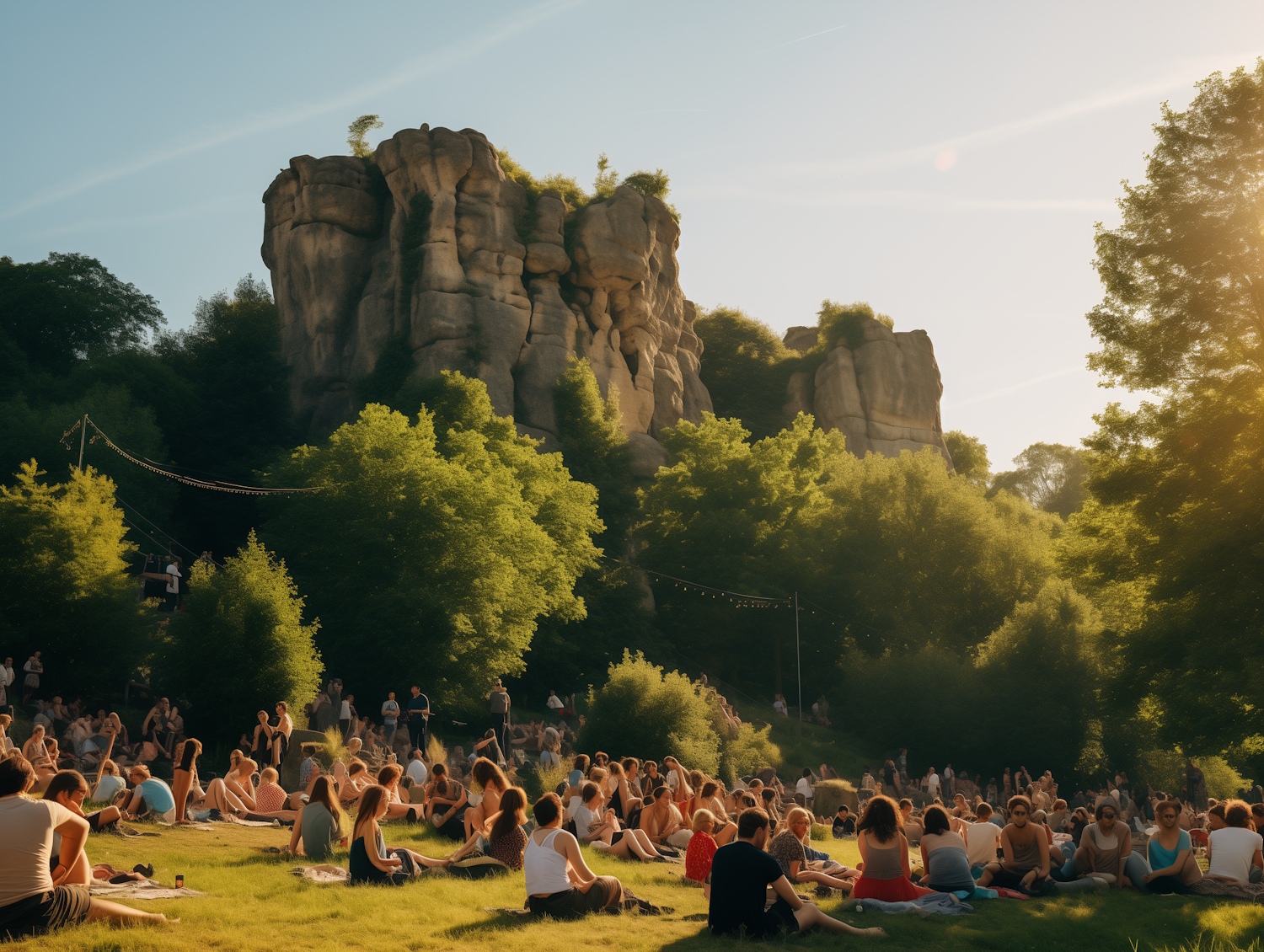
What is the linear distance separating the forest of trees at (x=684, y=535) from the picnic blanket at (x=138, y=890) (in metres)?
17.0

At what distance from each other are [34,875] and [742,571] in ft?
135

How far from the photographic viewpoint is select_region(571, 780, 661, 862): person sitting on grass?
13.4 m

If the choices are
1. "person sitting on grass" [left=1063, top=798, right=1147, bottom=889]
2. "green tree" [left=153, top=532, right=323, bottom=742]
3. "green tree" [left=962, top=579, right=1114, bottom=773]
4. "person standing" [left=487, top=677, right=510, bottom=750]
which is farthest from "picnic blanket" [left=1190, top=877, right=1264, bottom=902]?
"green tree" [left=962, top=579, right=1114, bottom=773]

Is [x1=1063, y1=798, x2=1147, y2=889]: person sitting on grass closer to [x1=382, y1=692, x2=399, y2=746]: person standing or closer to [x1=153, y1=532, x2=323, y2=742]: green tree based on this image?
[x1=382, y1=692, x2=399, y2=746]: person standing

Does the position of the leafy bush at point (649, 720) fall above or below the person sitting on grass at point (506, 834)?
above

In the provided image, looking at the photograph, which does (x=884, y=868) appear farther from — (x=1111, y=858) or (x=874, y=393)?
(x=874, y=393)

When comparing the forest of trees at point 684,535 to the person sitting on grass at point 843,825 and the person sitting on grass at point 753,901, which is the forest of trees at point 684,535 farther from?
the person sitting on grass at point 753,901

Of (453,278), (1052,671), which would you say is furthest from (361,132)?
(1052,671)

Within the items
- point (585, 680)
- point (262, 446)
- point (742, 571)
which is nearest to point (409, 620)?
point (585, 680)

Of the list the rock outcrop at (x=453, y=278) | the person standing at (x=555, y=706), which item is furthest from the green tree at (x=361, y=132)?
the person standing at (x=555, y=706)

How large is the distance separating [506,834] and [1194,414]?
17.1 meters

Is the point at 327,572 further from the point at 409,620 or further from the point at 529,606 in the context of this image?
the point at 529,606

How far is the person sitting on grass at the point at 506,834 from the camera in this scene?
10.5m

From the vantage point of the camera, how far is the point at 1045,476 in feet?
299
